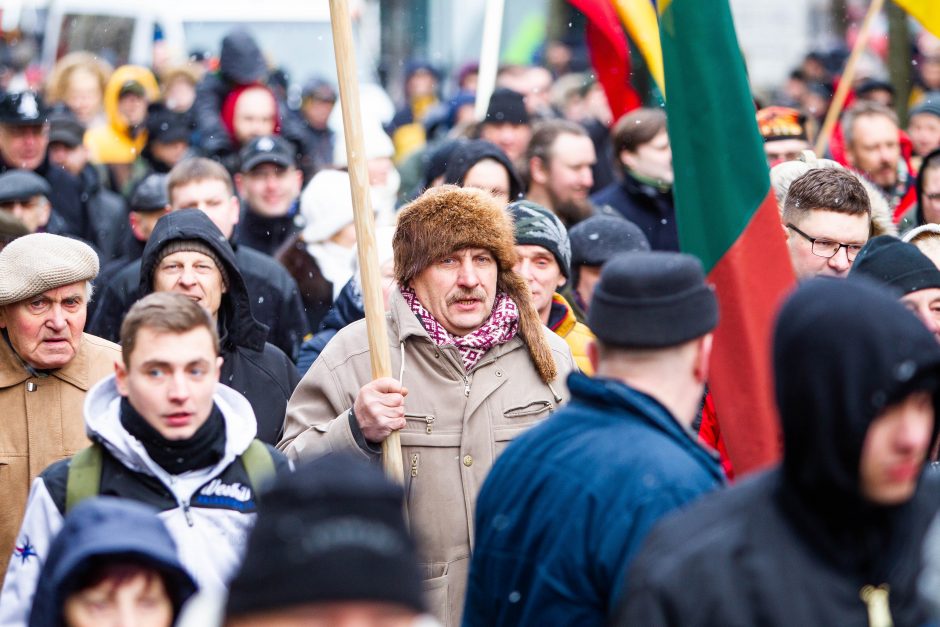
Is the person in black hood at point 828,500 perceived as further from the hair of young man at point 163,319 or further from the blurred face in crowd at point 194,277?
the blurred face in crowd at point 194,277

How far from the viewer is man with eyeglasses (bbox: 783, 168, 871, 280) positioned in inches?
229

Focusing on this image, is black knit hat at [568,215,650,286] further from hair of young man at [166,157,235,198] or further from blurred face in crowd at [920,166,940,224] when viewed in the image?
hair of young man at [166,157,235,198]

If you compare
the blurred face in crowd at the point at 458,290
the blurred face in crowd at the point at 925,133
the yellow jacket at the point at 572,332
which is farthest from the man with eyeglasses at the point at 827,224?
the blurred face in crowd at the point at 925,133

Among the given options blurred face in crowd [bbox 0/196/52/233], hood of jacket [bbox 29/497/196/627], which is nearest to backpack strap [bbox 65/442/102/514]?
hood of jacket [bbox 29/497/196/627]

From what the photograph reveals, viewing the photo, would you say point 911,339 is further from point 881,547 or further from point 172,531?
point 172,531

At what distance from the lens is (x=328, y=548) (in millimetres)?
2242

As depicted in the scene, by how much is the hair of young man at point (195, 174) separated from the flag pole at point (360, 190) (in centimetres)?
326

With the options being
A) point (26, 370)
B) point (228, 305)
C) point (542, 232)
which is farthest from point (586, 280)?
point (26, 370)

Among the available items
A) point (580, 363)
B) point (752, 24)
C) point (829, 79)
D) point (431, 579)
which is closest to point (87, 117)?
point (829, 79)

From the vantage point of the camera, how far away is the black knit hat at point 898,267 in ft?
16.7

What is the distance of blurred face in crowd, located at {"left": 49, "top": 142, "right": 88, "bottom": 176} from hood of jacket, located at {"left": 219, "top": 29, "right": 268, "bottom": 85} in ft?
4.63

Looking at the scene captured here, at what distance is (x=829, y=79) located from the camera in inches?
695

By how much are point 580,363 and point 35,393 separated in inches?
84.3

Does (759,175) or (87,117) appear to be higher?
(87,117)
